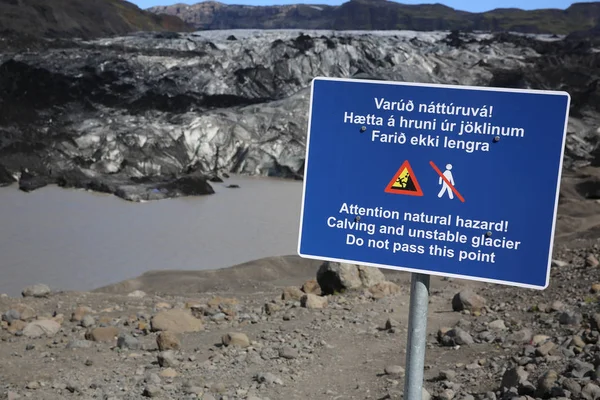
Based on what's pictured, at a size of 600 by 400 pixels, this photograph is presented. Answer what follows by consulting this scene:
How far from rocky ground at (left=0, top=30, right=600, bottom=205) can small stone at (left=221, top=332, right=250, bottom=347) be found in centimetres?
951

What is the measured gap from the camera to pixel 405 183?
80.4 inches

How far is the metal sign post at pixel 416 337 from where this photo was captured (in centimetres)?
204

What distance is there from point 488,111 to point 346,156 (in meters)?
0.37

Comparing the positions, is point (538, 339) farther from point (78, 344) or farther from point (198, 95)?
point (198, 95)

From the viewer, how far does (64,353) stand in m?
5.70

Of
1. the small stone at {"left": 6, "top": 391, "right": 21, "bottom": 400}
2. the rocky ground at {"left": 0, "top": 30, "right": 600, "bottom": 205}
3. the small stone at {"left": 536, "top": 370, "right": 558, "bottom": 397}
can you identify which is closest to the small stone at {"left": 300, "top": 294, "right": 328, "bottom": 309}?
the small stone at {"left": 6, "top": 391, "right": 21, "bottom": 400}

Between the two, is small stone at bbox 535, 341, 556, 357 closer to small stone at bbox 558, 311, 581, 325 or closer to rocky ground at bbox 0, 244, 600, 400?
rocky ground at bbox 0, 244, 600, 400

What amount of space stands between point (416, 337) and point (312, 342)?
3.66 m

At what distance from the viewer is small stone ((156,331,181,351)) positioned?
18.5 ft

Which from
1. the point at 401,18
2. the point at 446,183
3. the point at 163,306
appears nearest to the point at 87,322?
the point at 163,306

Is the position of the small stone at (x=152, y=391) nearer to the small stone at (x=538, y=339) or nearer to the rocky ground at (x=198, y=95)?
the small stone at (x=538, y=339)

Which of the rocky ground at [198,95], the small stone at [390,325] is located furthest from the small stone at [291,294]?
the rocky ground at [198,95]

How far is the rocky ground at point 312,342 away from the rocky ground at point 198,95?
26.5ft

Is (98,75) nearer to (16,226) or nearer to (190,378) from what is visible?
(16,226)
